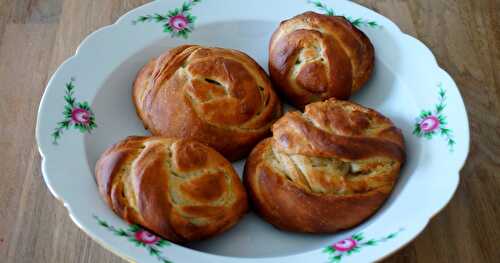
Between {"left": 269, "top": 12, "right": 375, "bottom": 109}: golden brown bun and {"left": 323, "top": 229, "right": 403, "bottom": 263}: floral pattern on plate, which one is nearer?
{"left": 323, "top": 229, "right": 403, "bottom": 263}: floral pattern on plate

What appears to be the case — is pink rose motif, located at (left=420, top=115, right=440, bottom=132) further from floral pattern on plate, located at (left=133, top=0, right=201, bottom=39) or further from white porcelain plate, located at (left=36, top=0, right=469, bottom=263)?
floral pattern on plate, located at (left=133, top=0, right=201, bottom=39)

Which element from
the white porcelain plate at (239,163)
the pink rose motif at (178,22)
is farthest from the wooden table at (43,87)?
the pink rose motif at (178,22)

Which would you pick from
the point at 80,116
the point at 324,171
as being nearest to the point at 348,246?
the point at 324,171

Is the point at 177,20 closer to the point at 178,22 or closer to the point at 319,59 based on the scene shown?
the point at 178,22

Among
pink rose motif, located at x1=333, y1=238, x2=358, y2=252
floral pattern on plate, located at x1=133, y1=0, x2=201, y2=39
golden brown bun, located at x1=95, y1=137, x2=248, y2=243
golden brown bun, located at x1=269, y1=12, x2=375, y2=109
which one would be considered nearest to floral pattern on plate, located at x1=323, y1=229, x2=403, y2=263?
pink rose motif, located at x1=333, y1=238, x2=358, y2=252

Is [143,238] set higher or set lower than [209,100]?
lower

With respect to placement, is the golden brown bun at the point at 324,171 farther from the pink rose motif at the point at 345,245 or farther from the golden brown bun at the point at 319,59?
the golden brown bun at the point at 319,59
